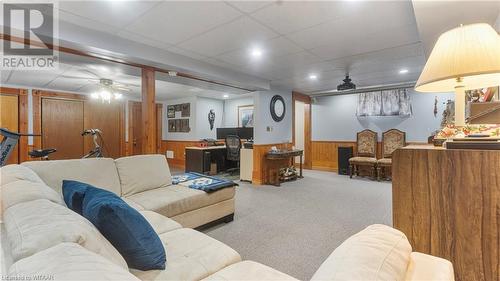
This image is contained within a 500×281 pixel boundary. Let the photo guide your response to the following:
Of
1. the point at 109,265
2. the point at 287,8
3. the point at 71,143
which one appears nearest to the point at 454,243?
the point at 109,265

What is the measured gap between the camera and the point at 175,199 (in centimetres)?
235

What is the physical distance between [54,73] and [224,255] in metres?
4.65

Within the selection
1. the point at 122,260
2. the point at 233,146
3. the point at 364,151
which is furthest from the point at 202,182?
the point at 364,151

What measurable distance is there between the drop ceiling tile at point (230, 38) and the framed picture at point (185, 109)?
155 inches

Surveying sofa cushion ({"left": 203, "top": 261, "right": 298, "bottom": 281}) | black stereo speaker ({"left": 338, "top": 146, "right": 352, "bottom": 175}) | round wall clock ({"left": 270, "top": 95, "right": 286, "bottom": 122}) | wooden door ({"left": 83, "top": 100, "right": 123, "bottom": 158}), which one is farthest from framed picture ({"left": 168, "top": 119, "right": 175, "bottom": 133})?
sofa cushion ({"left": 203, "top": 261, "right": 298, "bottom": 281})

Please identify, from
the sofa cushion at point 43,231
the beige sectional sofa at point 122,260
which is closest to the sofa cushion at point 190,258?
the beige sectional sofa at point 122,260

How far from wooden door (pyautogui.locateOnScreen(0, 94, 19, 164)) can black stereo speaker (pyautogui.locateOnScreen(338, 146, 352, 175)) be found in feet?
24.2

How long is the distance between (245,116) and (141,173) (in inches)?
188

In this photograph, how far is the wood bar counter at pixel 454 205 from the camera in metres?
1.18

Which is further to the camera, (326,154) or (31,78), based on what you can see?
(326,154)

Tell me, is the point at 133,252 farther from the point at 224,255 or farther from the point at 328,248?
the point at 328,248

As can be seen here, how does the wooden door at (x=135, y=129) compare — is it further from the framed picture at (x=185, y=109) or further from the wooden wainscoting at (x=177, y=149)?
the framed picture at (x=185, y=109)

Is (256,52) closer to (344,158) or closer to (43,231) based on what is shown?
(43,231)

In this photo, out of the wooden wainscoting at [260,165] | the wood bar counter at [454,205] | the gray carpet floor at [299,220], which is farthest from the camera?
the wooden wainscoting at [260,165]
